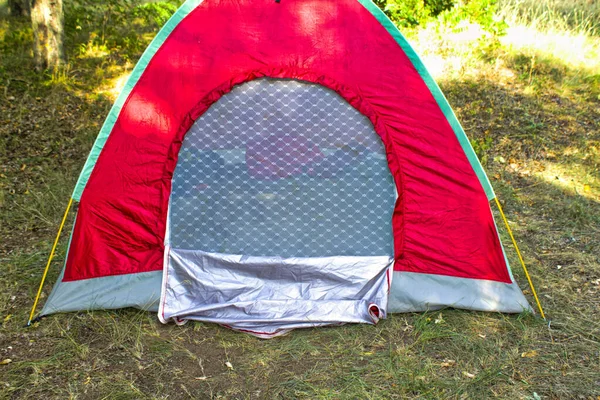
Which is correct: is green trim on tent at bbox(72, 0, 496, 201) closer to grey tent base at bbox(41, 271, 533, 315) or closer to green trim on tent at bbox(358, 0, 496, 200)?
green trim on tent at bbox(358, 0, 496, 200)

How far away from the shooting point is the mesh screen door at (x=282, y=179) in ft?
10.2

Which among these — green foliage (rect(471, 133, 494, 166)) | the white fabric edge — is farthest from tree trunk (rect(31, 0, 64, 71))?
the white fabric edge

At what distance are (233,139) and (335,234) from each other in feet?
2.60

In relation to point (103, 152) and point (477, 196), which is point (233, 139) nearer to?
point (103, 152)

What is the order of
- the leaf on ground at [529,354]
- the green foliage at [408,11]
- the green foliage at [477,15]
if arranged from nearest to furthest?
the leaf on ground at [529,354]
the green foliage at [477,15]
the green foliage at [408,11]

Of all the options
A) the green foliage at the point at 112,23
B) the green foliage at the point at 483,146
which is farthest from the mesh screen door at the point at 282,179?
the green foliage at the point at 112,23

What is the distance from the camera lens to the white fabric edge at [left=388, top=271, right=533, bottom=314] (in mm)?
3080

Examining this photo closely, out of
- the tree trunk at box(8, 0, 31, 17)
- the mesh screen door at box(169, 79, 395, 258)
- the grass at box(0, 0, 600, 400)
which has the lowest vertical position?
the grass at box(0, 0, 600, 400)

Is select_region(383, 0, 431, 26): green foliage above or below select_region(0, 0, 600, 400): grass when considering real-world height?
above

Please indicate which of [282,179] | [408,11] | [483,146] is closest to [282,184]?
[282,179]

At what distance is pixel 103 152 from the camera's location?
307 cm

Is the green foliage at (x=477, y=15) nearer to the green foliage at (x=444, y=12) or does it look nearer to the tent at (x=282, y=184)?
the green foliage at (x=444, y=12)

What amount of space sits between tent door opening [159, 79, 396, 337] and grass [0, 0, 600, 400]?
28cm

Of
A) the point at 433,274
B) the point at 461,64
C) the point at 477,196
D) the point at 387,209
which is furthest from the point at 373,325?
the point at 461,64
